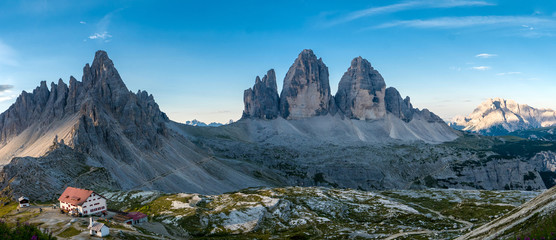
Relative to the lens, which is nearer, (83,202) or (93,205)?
(83,202)

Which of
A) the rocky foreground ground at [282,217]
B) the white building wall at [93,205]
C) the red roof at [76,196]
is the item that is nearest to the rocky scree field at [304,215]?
the rocky foreground ground at [282,217]

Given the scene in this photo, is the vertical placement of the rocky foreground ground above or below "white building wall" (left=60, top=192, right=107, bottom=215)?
below

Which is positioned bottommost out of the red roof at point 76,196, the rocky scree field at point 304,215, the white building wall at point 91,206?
the rocky scree field at point 304,215

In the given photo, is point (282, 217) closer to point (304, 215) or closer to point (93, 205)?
point (304, 215)

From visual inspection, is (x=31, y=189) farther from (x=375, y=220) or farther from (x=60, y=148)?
(x=375, y=220)

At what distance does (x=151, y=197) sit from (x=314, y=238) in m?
74.7

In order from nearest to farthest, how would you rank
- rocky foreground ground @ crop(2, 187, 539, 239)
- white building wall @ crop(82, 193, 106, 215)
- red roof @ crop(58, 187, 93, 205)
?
rocky foreground ground @ crop(2, 187, 539, 239) < white building wall @ crop(82, 193, 106, 215) < red roof @ crop(58, 187, 93, 205)

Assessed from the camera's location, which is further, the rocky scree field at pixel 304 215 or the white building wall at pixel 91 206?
the rocky scree field at pixel 304 215

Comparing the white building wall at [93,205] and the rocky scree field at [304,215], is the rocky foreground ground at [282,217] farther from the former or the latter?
the white building wall at [93,205]

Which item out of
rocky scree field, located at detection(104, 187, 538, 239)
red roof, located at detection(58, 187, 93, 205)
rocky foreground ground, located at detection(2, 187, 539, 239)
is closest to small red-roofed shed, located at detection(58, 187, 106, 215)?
red roof, located at detection(58, 187, 93, 205)

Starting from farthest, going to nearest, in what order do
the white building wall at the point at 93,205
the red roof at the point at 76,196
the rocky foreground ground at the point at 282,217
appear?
1. the red roof at the point at 76,196
2. the white building wall at the point at 93,205
3. the rocky foreground ground at the point at 282,217

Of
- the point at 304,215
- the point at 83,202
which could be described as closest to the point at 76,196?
the point at 83,202

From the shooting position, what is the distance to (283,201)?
413 feet

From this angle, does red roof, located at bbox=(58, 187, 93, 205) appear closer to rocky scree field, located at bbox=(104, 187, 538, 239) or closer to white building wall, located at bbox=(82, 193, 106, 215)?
white building wall, located at bbox=(82, 193, 106, 215)
